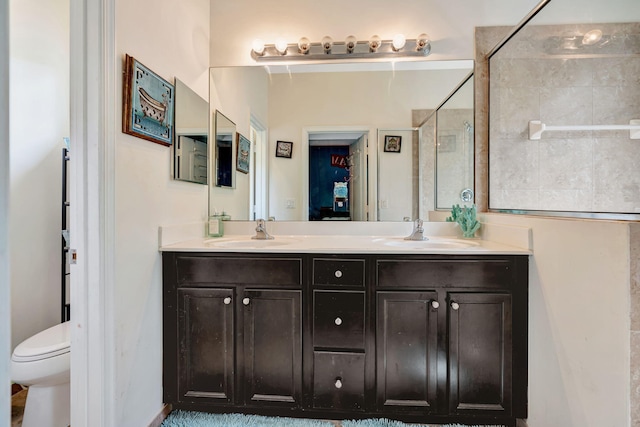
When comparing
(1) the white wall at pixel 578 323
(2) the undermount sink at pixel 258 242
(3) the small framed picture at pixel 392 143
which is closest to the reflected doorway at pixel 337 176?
(3) the small framed picture at pixel 392 143

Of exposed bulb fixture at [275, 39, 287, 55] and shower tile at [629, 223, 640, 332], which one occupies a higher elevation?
exposed bulb fixture at [275, 39, 287, 55]

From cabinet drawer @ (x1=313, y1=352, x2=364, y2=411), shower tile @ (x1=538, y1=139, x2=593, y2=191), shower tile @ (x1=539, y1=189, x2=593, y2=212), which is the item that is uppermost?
shower tile @ (x1=538, y1=139, x2=593, y2=191)

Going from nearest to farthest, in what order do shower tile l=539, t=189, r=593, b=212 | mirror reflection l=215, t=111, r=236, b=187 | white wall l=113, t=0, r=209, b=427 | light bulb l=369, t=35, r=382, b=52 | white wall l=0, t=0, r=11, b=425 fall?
white wall l=0, t=0, r=11, b=425
white wall l=113, t=0, r=209, b=427
shower tile l=539, t=189, r=593, b=212
light bulb l=369, t=35, r=382, b=52
mirror reflection l=215, t=111, r=236, b=187

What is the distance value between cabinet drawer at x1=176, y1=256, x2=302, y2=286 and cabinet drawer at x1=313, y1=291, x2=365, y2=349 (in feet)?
0.52

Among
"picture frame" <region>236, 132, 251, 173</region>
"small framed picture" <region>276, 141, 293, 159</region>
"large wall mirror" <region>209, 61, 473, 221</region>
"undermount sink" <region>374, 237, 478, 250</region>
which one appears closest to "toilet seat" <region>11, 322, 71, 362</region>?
"large wall mirror" <region>209, 61, 473, 221</region>

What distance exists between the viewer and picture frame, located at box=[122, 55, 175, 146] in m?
1.22

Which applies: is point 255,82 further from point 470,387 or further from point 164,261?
point 470,387

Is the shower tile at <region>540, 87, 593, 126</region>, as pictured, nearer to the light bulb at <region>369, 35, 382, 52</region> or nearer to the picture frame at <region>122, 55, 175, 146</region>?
the light bulb at <region>369, 35, 382, 52</region>

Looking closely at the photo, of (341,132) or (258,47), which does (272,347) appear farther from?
(258,47)

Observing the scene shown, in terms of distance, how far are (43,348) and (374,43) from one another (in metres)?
2.39

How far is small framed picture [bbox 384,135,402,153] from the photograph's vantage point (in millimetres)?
1959

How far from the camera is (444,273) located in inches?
54.2

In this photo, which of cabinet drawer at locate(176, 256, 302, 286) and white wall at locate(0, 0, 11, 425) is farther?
cabinet drawer at locate(176, 256, 302, 286)

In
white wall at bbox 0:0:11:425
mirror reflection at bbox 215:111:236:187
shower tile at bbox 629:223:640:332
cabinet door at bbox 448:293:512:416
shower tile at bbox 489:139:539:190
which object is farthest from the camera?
mirror reflection at bbox 215:111:236:187
